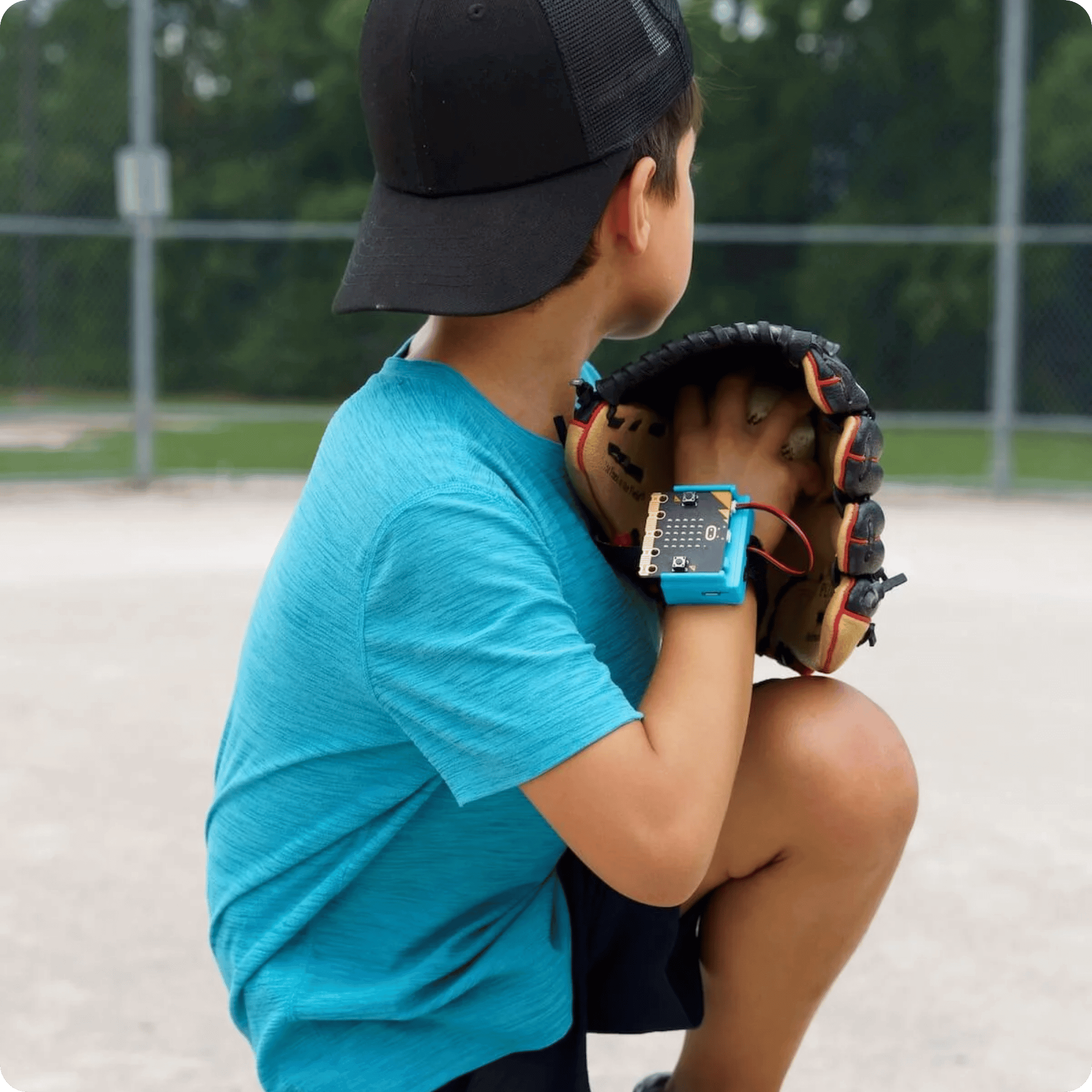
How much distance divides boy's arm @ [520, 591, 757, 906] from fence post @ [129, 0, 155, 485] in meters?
8.18

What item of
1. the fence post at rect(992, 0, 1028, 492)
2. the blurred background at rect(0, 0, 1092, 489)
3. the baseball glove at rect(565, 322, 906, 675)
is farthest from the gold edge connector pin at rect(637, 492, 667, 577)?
the blurred background at rect(0, 0, 1092, 489)

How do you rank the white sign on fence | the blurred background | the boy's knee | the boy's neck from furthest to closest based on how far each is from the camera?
the blurred background < the white sign on fence < the boy's knee < the boy's neck

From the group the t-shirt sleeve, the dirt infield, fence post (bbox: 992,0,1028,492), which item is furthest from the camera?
fence post (bbox: 992,0,1028,492)

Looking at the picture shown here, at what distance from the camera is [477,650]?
1.39 m

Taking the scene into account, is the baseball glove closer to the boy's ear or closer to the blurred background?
the boy's ear

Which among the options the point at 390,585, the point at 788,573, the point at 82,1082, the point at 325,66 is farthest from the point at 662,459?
the point at 325,66

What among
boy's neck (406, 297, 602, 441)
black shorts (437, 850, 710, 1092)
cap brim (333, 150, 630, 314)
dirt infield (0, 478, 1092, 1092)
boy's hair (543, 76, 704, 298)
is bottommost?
dirt infield (0, 478, 1092, 1092)

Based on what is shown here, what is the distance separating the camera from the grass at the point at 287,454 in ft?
36.1

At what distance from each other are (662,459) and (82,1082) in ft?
3.75

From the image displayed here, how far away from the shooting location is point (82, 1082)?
2.15 m

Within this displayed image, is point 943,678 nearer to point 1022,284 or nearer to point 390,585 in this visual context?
point 390,585

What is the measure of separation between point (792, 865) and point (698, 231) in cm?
876

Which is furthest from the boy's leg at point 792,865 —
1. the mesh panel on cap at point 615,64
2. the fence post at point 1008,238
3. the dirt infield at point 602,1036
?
the fence post at point 1008,238

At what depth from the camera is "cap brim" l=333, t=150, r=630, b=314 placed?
4.96 ft
